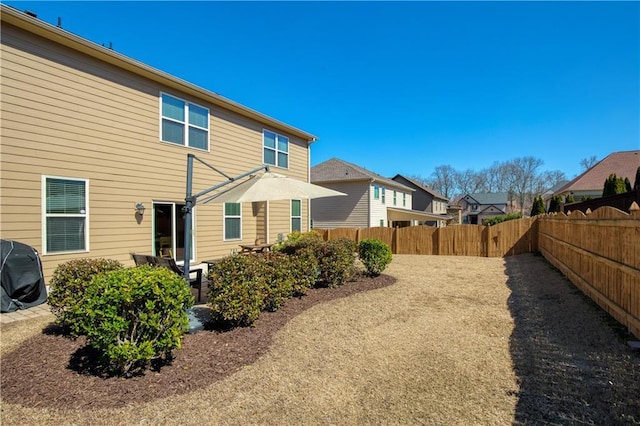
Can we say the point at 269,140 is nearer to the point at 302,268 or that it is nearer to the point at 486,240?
the point at 302,268

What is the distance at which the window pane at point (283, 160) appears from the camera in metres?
12.8

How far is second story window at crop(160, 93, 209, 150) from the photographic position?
8.73 metres

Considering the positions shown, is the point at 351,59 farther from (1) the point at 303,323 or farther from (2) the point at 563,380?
(2) the point at 563,380

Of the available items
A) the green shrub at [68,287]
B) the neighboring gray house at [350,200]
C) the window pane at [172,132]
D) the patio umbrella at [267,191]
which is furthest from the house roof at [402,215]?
the green shrub at [68,287]

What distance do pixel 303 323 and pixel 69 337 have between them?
3048 millimetres

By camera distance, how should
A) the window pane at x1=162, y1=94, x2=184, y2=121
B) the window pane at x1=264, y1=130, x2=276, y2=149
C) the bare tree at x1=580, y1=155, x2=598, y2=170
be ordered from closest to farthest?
the window pane at x1=162, y1=94, x2=184, y2=121 → the window pane at x1=264, y1=130, x2=276, y2=149 → the bare tree at x1=580, y1=155, x2=598, y2=170

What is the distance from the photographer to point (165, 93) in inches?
341

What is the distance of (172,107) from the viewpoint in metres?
8.88

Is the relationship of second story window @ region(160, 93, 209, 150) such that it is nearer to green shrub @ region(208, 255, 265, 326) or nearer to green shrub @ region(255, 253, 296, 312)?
green shrub @ region(255, 253, 296, 312)

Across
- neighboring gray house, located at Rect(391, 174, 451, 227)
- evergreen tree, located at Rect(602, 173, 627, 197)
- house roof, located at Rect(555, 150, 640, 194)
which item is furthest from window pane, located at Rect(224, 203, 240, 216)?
neighboring gray house, located at Rect(391, 174, 451, 227)

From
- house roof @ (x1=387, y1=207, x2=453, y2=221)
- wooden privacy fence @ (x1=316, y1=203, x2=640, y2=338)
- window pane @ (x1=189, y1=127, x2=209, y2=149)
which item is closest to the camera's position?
wooden privacy fence @ (x1=316, y1=203, x2=640, y2=338)

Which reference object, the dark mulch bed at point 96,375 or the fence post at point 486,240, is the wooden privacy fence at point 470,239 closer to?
the fence post at point 486,240

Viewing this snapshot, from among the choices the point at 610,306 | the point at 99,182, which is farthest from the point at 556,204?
the point at 99,182

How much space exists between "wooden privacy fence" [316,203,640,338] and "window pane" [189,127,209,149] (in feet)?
30.8
